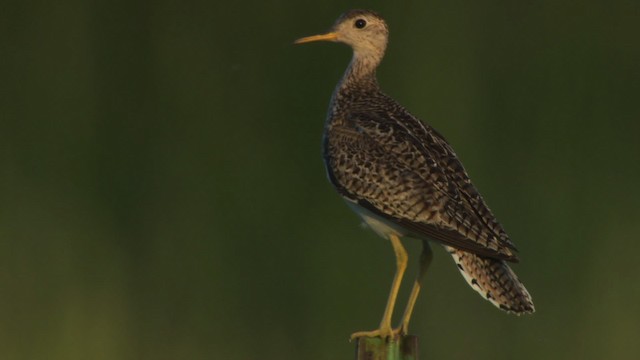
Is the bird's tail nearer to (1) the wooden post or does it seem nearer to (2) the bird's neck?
(1) the wooden post

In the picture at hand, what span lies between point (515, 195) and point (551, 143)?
2.07 ft

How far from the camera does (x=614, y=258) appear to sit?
373 inches

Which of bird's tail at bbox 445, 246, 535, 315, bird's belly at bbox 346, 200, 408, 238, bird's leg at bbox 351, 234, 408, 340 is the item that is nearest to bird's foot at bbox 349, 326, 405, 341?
bird's leg at bbox 351, 234, 408, 340

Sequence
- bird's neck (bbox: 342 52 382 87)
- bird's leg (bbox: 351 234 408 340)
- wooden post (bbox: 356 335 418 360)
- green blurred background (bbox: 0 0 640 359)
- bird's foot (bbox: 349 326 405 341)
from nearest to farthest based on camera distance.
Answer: wooden post (bbox: 356 335 418 360) → bird's foot (bbox: 349 326 405 341) → bird's leg (bbox: 351 234 408 340) → bird's neck (bbox: 342 52 382 87) → green blurred background (bbox: 0 0 640 359)

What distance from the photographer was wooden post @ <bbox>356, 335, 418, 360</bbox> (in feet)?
17.5

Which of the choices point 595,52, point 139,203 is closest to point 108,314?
point 139,203

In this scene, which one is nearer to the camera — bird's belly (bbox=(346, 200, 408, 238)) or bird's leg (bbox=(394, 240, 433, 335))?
bird's leg (bbox=(394, 240, 433, 335))

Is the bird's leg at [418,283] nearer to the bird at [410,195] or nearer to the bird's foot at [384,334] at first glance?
the bird at [410,195]

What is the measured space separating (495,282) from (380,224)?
0.73 m

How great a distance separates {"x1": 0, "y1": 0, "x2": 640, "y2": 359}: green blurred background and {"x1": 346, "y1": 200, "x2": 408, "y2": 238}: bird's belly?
2433 mm

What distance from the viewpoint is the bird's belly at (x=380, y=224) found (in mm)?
6477

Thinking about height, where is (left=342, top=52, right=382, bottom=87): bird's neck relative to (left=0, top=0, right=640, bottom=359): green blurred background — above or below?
above

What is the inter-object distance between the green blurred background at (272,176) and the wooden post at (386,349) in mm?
3404

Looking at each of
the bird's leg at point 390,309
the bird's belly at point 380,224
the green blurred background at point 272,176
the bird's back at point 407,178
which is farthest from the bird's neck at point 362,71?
the green blurred background at point 272,176
